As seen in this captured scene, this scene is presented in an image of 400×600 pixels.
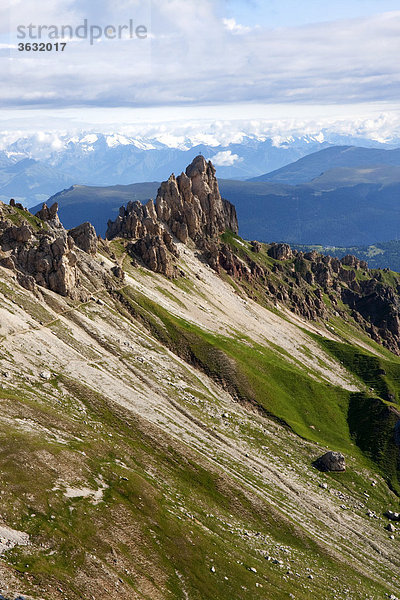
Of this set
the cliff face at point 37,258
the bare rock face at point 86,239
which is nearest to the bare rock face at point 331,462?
the cliff face at point 37,258

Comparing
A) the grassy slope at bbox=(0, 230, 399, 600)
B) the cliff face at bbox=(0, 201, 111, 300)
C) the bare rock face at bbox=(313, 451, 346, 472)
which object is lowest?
the bare rock face at bbox=(313, 451, 346, 472)

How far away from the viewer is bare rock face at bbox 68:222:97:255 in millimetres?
195125

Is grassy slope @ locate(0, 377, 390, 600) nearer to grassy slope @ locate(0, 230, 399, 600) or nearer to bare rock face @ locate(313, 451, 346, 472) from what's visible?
grassy slope @ locate(0, 230, 399, 600)

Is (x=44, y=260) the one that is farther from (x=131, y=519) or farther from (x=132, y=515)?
(x=131, y=519)

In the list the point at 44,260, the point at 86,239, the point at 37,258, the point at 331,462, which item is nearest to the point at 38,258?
the point at 37,258

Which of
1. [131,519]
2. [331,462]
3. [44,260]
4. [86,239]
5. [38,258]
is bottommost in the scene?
[331,462]

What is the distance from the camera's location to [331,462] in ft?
458

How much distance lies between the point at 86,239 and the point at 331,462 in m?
113

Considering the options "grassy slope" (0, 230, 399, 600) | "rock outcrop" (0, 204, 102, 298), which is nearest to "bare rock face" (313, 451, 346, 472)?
"grassy slope" (0, 230, 399, 600)

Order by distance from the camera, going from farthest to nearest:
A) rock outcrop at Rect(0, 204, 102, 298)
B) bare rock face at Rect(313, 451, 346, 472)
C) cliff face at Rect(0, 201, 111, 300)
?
cliff face at Rect(0, 201, 111, 300), rock outcrop at Rect(0, 204, 102, 298), bare rock face at Rect(313, 451, 346, 472)

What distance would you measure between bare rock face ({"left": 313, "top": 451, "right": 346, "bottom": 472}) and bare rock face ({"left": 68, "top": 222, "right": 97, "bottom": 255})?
10779 centimetres

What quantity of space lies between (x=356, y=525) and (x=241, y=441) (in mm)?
32021

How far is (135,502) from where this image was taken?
8094 centimetres

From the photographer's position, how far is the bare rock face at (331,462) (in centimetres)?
13925
